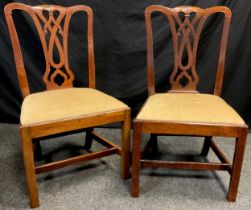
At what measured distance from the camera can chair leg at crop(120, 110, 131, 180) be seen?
145 centimetres

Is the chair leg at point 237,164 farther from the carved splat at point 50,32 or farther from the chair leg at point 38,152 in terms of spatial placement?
the chair leg at point 38,152

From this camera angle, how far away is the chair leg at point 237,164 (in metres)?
1.28

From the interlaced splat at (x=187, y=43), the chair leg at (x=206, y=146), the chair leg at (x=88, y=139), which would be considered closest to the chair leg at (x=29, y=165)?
the chair leg at (x=88, y=139)

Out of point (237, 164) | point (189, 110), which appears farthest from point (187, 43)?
point (237, 164)

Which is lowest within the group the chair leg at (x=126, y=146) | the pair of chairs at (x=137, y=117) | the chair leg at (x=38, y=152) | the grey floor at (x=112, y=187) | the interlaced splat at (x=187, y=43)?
the grey floor at (x=112, y=187)

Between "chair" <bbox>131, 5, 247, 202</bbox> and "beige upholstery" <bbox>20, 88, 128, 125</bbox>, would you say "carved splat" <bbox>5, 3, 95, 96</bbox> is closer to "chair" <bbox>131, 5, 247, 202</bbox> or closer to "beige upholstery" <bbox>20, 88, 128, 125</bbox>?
"beige upholstery" <bbox>20, 88, 128, 125</bbox>

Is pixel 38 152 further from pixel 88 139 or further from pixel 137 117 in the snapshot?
pixel 137 117

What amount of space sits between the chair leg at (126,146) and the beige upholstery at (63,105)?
0.08 m

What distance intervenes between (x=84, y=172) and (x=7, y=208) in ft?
1.46

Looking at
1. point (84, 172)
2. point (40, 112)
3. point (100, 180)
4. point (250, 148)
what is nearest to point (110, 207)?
point (100, 180)

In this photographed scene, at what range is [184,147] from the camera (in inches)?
77.7

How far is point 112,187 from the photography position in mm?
1530

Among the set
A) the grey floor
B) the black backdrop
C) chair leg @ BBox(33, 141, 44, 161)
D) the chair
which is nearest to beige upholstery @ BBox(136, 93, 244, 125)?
the chair

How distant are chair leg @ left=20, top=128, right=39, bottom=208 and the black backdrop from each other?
92 centimetres
